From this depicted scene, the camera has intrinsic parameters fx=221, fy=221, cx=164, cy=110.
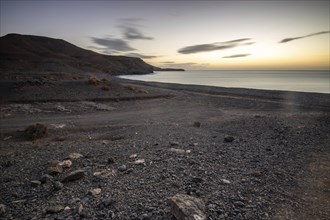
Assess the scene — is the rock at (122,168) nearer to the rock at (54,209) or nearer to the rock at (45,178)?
the rock at (45,178)

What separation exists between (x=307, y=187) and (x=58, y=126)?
1294cm

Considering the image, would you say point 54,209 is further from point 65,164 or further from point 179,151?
point 179,151

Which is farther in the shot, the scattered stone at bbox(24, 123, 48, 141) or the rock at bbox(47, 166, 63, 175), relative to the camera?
the scattered stone at bbox(24, 123, 48, 141)

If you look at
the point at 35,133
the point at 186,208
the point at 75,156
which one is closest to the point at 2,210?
the point at 75,156

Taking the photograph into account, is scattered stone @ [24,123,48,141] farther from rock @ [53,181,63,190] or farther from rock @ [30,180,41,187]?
rock @ [53,181,63,190]

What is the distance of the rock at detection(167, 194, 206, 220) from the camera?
414 centimetres

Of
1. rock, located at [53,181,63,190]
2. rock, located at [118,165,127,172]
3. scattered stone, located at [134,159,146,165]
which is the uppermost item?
scattered stone, located at [134,159,146,165]

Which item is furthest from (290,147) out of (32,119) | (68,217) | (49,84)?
(49,84)

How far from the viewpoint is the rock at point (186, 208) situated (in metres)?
4.14

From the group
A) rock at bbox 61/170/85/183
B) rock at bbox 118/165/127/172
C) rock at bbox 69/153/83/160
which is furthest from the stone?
rock at bbox 118/165/127/172

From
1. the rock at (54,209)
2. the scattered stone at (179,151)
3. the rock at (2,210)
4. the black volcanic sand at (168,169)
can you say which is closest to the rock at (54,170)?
the black volcanic sand at (168,169)

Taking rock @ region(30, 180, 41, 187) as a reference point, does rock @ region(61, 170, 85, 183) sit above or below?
above

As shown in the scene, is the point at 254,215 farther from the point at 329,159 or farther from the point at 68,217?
the point at 329,159

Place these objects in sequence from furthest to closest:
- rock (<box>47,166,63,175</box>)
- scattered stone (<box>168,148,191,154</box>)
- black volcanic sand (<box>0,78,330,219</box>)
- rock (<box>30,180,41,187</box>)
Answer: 1. scattered stone (<box>168,148,191,154</box>)
2. rock (<box>47,166,63,175</box>)
3. rock (<box>30,180,41,187</box>)
4. black volcanic sand (<box>0,78,330,219</box>)
